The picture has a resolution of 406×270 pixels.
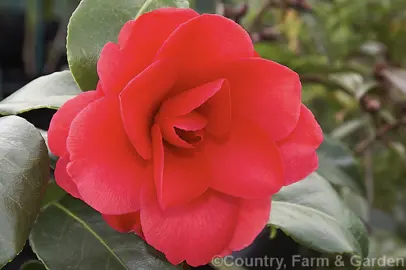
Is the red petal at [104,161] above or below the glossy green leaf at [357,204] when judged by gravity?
above

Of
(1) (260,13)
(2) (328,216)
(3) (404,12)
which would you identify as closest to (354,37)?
(3) (404,12)

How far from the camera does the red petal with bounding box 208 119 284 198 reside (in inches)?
15.7

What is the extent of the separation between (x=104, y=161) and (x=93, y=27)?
17 cm

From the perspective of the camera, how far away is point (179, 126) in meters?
0.38

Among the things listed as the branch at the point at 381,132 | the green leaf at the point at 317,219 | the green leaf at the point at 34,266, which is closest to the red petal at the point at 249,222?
the green leaf at the point at 317,219

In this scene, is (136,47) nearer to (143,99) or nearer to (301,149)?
(143,99)

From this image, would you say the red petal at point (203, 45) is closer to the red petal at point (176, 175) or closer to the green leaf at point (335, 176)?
the red petal at point (176, 175)

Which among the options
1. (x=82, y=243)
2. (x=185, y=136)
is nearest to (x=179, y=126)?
(x=185, y=136)

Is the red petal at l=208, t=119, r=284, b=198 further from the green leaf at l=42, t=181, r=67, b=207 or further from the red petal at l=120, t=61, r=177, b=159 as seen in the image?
the green leaf at l=42, t=181, r=67, b=207

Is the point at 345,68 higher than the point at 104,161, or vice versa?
the point at 104,161

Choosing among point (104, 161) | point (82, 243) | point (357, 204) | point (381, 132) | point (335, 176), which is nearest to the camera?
point (104, 161)

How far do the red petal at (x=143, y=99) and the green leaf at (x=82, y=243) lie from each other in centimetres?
12

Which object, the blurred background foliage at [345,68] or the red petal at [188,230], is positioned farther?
the blurred background foliage at [345,68]

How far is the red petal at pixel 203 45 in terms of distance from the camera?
38cm
